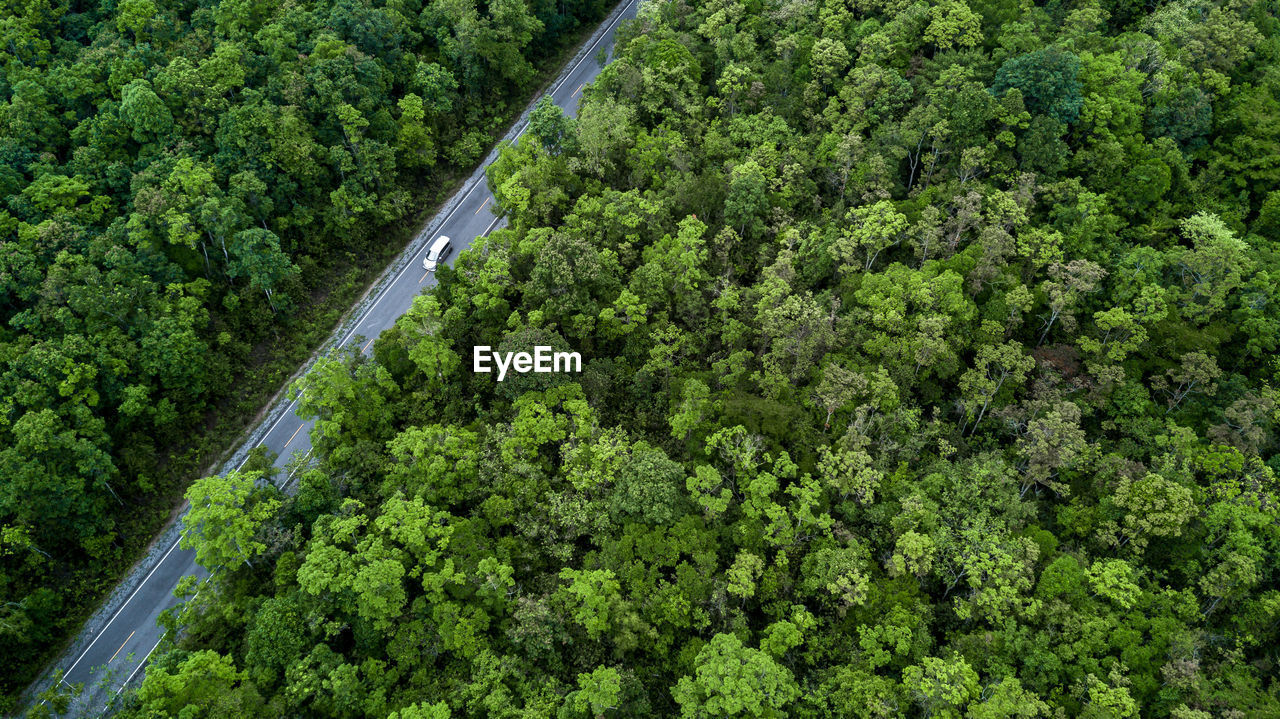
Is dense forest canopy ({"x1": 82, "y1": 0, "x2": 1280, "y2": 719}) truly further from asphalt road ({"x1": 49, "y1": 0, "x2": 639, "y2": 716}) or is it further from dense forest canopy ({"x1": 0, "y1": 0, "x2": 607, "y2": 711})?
dense forest canopy ({"x1": 0, "y1": 0, "x2": 607, "y2": 711})

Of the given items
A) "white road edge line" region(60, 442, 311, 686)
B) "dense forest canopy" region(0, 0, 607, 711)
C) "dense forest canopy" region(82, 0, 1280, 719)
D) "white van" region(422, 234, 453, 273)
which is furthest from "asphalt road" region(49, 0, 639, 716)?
"dense forest canopy" region(82, 0, 1280, 719)

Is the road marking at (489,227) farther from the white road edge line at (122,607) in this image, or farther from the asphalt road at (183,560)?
the white road edge line at (122,607)

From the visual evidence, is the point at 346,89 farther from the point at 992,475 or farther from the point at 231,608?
the point at 992,475

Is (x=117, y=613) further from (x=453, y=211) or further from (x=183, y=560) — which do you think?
(x=453, y=211)

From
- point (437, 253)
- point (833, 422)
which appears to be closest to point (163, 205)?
point (437, 253)

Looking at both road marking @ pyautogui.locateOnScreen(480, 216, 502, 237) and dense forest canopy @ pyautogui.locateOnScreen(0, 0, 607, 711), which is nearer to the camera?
dense forest canopy @ pyautogui.locateOnScreen(0, 0, 607, 711)

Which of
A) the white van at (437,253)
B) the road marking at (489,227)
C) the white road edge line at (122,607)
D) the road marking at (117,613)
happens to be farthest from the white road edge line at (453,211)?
the road marking at (117,613)
